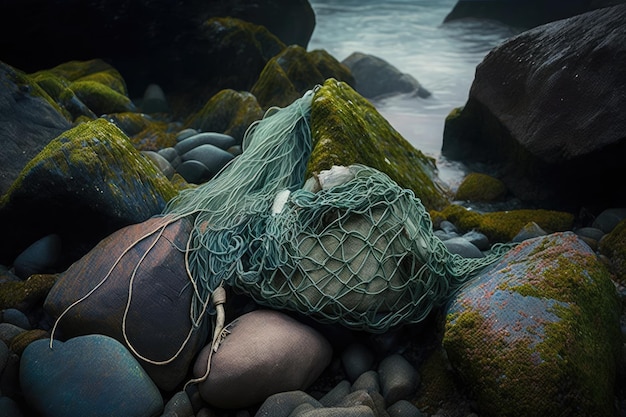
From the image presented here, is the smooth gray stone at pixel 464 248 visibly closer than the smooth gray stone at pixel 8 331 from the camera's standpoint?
No

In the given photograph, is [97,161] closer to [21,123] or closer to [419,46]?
[21,123]

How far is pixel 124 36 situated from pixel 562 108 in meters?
6.70

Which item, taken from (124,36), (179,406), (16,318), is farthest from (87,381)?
(124,36)

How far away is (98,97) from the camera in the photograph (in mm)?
7066

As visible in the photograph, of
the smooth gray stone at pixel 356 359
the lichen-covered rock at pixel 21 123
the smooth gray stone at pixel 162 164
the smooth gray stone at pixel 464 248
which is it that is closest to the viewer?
the smooth gray stone at pixel 356 359

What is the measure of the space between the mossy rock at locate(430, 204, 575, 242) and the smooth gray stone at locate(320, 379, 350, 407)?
2042 millimetres

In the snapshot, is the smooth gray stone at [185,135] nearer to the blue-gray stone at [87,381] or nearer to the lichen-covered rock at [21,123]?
the lichen-covered rock at [21,123]

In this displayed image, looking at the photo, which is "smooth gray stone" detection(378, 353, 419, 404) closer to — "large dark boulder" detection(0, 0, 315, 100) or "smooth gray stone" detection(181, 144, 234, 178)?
"smooth gray stone" detection(181, 144, 234, 178)

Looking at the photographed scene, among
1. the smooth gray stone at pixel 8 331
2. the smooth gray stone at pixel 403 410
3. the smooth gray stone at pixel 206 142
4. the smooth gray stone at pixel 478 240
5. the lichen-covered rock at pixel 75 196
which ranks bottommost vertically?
the smooth gray stone at pixel 478 240

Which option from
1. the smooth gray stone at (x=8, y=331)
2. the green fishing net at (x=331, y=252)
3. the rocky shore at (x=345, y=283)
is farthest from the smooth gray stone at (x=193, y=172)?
the smooth gray stone at (x=8, y=331)

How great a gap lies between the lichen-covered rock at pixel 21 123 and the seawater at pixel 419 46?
4064 millimetres

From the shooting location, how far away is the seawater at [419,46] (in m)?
8.73

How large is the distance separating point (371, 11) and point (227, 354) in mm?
18176

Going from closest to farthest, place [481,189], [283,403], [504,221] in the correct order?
1. [283,403]
2. [504,221]
3. [481,189]
